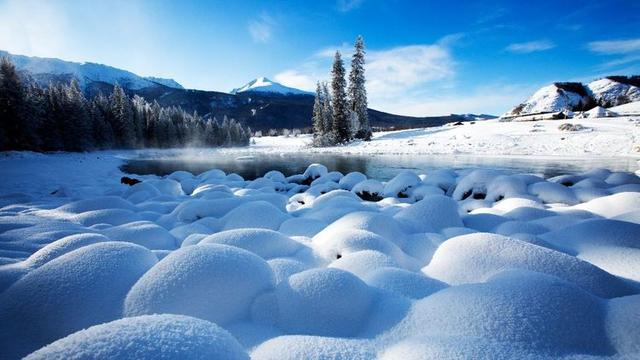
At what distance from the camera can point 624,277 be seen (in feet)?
8.90

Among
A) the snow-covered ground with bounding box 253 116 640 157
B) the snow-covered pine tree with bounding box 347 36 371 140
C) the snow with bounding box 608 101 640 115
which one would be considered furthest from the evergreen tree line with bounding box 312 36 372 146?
the snow with bounding box 608 101 640 115

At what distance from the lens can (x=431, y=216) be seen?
4.63 m

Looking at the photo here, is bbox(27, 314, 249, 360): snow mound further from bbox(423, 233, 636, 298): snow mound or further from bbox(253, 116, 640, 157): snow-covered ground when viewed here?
bbox(253, 116, 640, 157): snow-covered ground

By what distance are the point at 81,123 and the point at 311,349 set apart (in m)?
45.0

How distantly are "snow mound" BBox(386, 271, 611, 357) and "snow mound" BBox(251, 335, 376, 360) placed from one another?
0.86 ft

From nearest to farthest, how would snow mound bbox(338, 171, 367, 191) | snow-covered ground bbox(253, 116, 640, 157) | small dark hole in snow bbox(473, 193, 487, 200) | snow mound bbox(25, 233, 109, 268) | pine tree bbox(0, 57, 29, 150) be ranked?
snow mound bbox(25, 233, 109, 268) < small dark hole in snow bbox(473, 193, 487, 200) < snow mound bbox(338, 171, 367, 191) < snow-covered ground bbox(253, 116, 640, 157) < pine tree bbox(0, 57, 29, 150)

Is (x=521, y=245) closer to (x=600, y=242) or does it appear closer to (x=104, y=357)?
(x=600, y=242)

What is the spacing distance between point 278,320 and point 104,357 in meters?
1.07

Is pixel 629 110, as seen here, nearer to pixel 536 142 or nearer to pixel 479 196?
pixel 536 142

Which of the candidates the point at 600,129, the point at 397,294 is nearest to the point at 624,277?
the point at 397,294

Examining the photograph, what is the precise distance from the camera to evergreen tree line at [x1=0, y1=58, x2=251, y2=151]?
28.5 metres

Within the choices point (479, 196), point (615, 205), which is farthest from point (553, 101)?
point (615, 205)

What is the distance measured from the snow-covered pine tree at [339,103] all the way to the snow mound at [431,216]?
1416 inches

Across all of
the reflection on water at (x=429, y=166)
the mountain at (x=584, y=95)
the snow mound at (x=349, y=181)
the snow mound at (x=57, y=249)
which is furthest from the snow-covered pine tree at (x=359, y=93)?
the snow mound at (x=57, y=249)
